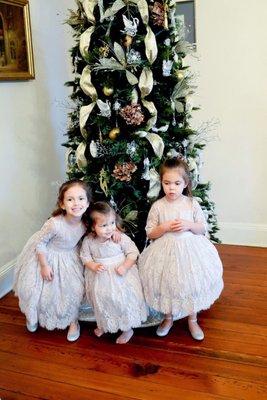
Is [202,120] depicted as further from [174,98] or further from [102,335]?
[102,335]

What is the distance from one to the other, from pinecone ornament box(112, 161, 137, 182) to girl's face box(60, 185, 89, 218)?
0.22 metres

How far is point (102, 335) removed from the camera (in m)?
2.15

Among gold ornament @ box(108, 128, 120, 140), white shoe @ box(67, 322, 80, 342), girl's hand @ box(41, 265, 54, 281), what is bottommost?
white shoe @ box(67, 322, 80, 342)

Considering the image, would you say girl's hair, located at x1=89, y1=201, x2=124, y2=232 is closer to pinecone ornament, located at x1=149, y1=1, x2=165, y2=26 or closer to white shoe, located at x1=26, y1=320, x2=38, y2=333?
white shoe, located at x1=26, y1=320, x2=38, y2=333

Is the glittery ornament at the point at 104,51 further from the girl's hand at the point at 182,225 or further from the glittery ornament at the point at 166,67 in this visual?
the girl's hand at the point at 182,225

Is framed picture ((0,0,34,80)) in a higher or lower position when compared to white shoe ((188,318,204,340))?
higher

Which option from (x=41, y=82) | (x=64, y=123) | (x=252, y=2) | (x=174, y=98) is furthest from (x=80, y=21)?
(x=252, y=2)

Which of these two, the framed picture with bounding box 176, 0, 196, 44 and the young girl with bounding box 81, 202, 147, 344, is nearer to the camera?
the young girl with bounding box 81, 202, 147, 344

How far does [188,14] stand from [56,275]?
2200 mm

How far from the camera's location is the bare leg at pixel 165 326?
212 cm

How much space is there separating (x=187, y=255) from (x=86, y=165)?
0.78 m

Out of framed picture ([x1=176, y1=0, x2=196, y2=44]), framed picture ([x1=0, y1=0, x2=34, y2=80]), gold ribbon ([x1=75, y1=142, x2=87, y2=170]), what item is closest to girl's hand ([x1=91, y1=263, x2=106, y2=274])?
gold ribbon ([x1=75, y1=142, x2=87, y2=170])

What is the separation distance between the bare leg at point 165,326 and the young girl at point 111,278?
147 millimetres

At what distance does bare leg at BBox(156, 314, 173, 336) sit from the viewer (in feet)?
6.95
